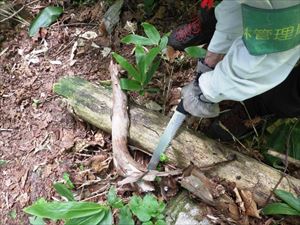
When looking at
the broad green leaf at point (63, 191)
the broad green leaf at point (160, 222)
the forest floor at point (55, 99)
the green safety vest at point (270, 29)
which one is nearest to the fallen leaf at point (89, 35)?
the forest floor at point (55, 99)

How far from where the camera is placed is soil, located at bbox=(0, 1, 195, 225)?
6.68ft

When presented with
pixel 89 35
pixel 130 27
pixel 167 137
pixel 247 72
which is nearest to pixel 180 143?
pixel 167 137

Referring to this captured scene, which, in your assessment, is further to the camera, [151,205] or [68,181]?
[68,181]

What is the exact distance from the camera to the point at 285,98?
1.68m

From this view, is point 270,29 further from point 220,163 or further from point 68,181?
point 68,181

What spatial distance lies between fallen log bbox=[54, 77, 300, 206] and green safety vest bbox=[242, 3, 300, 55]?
26.4 inches

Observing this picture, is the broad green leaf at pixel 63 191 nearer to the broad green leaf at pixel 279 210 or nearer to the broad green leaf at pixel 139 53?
the broad green leaf at pixel 139 53

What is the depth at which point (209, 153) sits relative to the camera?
6.09ft

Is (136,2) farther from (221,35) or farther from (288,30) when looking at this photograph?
(288,30)

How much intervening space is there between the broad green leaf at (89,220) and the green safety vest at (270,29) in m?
0.93

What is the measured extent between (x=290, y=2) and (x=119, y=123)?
3.39 feet

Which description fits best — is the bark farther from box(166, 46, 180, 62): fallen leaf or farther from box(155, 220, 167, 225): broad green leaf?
box(166, 46, 180, 62): fallen leaf

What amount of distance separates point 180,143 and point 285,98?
0.50 metres

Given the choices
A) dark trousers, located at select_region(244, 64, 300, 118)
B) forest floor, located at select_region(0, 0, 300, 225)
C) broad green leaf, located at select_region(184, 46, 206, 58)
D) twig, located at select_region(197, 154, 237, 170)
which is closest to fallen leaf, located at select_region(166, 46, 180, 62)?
forest floor, located at select_region(0, 0, 300, 225)
